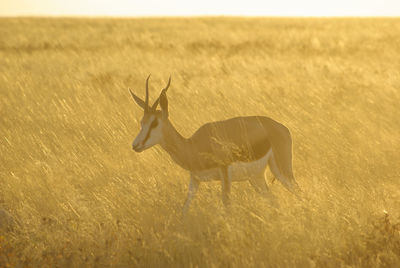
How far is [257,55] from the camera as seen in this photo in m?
17.3

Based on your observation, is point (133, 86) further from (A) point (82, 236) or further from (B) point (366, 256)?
(B) point (366, 256)

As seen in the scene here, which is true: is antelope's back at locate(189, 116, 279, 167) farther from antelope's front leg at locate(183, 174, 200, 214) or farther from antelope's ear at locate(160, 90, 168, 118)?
antelope's ear at locate(160, 90, 168, 118)

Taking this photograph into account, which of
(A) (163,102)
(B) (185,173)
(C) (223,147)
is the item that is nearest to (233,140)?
(C) (223,147)

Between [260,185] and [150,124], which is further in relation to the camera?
[260,185]

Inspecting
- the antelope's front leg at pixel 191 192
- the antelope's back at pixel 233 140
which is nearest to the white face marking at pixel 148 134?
the antelope's back at pixel 233 140

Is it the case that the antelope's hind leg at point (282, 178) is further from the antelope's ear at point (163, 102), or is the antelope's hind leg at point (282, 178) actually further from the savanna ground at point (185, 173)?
the antelope's ear at point (163, 102)

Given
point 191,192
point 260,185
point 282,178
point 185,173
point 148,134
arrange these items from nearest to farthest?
point 148,134 < point 191,192 < point 282,178 < point 260,185 < point 185,173

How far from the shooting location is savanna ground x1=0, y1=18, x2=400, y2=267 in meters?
4.40

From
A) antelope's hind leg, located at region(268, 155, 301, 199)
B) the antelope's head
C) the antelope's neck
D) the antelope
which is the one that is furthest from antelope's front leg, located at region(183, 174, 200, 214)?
antelope's hind leg, located at region(268, 155, 301, 199)

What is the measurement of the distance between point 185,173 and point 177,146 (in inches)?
56.2

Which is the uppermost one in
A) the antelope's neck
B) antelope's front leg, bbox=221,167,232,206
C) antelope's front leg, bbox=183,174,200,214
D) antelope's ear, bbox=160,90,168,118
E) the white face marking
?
antelope's ear, bbox=160,90,168,118

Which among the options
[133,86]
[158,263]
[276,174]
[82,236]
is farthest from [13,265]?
[133,86]

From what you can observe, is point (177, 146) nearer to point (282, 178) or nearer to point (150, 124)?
point (150, 124)

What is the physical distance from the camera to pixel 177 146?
5.17 metres
